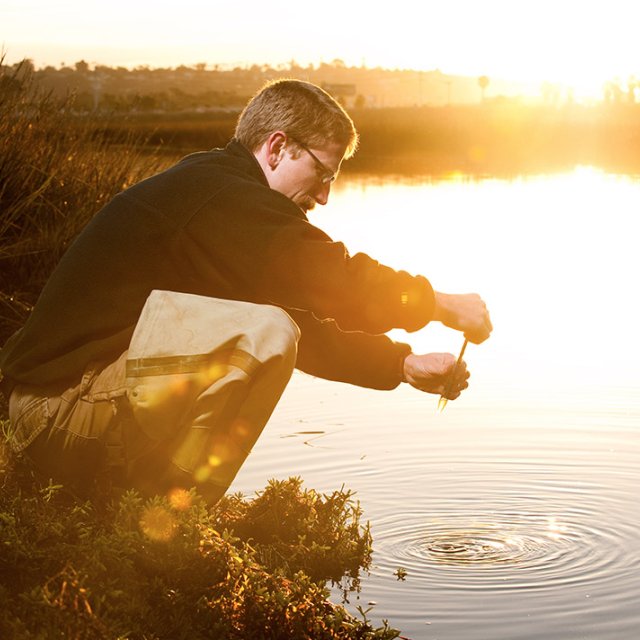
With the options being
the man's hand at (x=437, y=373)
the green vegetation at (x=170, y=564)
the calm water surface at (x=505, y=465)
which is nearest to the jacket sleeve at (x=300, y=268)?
the man's hand at (x=437, y=373)

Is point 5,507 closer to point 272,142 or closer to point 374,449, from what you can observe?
point 272,142

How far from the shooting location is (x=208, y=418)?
144 inches

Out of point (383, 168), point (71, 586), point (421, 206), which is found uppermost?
point (383, 168)

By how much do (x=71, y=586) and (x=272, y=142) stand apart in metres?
1.59

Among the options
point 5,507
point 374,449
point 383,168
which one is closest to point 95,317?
point 5,507

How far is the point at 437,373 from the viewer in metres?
4.13

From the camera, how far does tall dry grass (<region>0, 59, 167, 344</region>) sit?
25.2 feet

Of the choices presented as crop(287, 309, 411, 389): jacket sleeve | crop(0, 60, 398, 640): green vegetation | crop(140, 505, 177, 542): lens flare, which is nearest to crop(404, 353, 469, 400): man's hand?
crop(287, 309, 411, 389): jacket sleeve

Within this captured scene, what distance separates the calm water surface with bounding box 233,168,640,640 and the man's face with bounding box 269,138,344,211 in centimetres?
140

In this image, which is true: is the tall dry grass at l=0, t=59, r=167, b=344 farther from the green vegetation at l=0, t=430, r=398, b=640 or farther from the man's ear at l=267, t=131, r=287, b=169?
the green vegetation at l=0, t=430, r=398, b=640

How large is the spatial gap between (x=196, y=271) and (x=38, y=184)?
4.87 metres

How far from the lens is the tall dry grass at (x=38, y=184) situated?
7.69m

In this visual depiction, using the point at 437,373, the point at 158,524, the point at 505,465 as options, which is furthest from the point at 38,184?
the point at 158,524

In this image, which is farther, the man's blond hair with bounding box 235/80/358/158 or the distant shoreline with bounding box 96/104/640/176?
the distant shoreline with bounding box 96/104/640/176
